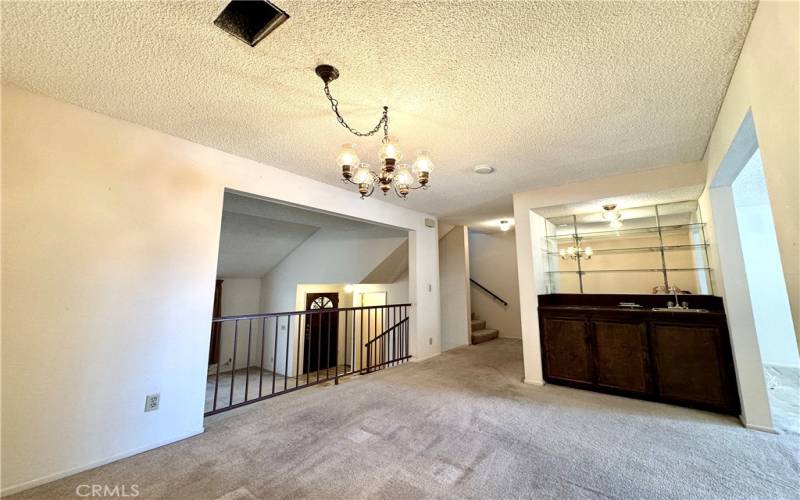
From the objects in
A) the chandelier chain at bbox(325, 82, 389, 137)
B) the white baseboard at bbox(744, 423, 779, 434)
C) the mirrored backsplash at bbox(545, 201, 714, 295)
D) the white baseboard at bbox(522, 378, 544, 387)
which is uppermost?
the chandelier chain at bbox(325, 82, 389, 137)

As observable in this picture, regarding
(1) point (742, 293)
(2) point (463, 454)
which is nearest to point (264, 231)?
(2) point (463, 454)

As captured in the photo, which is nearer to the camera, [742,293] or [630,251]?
[742,293]

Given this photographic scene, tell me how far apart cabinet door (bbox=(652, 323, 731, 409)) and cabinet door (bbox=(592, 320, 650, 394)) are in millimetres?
109

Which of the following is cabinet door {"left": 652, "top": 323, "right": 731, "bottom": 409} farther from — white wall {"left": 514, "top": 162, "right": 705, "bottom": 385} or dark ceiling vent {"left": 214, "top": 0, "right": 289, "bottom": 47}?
dark ceiling vent {"left": 214, "top": 0, "right": 289, "bottom": 47}

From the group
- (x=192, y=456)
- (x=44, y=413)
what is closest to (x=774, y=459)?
(x=192, y=456)

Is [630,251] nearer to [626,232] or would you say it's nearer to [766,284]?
[626,232]

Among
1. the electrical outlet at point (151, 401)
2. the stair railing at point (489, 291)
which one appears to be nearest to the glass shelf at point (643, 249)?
the stair railing at point (489, 291)

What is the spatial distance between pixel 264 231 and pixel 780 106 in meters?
6.27

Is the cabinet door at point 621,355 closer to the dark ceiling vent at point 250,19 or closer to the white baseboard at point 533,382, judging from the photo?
the white baseboard at point 533,382

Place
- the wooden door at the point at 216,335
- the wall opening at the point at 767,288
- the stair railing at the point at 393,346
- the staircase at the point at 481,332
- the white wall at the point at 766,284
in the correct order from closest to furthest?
the wall opening at the point at 767,288 < the white wall at the point at 766,284 < the stair railing at the point at 393,346 < the staircase at the point at 481,332 < the wooden door at the point at 216,335

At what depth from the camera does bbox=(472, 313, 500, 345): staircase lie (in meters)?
6.07

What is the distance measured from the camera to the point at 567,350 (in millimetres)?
3381

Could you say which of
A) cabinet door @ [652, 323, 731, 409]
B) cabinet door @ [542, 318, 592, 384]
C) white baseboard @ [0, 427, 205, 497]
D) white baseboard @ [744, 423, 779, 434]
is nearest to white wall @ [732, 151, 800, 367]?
cabinet door @ [652, 323, 731, 409]

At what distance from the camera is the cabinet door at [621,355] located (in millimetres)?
2979
